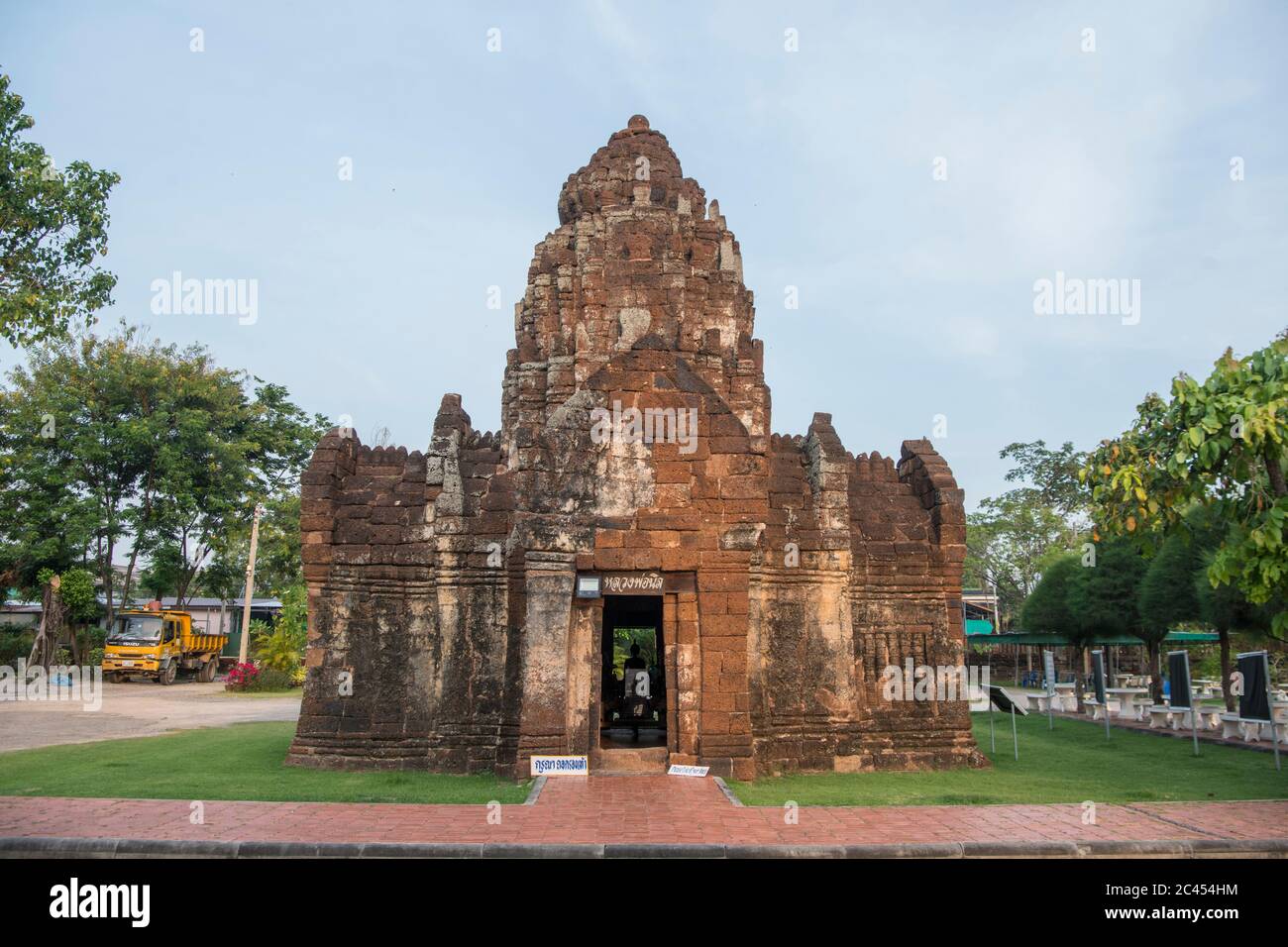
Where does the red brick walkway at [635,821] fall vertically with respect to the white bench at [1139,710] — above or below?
above

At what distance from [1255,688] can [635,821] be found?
405 inches

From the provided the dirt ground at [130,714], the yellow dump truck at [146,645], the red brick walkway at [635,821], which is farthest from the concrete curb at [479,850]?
the yellow dump truck at [146,645]

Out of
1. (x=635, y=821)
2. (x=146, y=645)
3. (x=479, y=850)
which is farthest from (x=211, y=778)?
(x=146, y=645)

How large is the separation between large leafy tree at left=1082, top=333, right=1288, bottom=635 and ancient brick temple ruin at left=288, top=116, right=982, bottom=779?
340 centimetres

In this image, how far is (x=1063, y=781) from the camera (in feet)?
36.0

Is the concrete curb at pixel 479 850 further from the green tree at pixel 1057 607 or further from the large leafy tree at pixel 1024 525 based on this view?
the large leafy tree at pixel 1024 525

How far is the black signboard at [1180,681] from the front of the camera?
14.9m

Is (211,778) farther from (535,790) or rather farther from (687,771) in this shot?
(687,771)

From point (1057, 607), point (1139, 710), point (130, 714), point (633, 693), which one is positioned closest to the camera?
point (633, 693)

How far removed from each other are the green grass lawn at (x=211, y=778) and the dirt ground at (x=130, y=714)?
2383 mm

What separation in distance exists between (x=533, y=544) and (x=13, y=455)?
3044cm

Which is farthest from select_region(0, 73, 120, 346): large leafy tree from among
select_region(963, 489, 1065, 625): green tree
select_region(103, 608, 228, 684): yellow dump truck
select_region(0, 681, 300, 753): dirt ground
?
select_region(963, 489, 1065, 625): green tree
